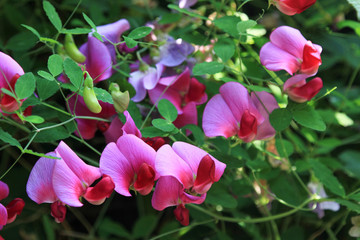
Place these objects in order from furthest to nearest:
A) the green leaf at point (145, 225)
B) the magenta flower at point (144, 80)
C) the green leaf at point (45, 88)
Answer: the green leaf at point (145, 225) < the magenta flower at point (144, 80) < the green leaf at point (45, 88)

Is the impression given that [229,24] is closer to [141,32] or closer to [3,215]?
[141,32]

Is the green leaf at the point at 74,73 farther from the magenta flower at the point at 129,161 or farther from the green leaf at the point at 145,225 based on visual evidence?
the green leaf at the point at 145,225

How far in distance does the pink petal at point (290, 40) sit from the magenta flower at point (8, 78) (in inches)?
15.1

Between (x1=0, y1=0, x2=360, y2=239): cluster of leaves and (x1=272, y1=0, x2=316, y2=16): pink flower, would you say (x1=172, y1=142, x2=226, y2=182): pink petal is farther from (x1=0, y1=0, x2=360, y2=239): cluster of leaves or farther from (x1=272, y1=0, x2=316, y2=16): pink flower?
(x1=272, y1=0, x2=316, y2=16): pink flower

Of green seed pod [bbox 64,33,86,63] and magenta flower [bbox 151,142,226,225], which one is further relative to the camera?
green seed pod [bbox 64,33,86,63]

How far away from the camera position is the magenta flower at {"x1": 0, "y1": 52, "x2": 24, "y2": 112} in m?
0.69

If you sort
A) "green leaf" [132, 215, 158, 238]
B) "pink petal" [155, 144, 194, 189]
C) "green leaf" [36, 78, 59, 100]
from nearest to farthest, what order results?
"pink petal" [155, 144, 194, 189]
"green leaf" [36, 78, 59, 100]
"green leaf" [132, 215, 158, 238]

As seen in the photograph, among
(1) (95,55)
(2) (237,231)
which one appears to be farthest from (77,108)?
(2) (237,231)

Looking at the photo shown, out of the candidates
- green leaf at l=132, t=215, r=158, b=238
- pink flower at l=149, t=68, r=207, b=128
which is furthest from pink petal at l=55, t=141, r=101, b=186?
green leaf at l=132, t=215, r=158, b=238

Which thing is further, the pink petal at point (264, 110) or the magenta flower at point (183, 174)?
the pink petal at point (264, 110)

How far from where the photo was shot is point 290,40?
0.76m

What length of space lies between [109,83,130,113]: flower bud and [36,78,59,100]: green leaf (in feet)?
0.28

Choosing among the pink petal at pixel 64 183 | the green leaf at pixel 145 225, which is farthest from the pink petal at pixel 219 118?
the green leaf at pixel 145 225

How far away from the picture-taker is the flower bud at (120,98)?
0.73 m
